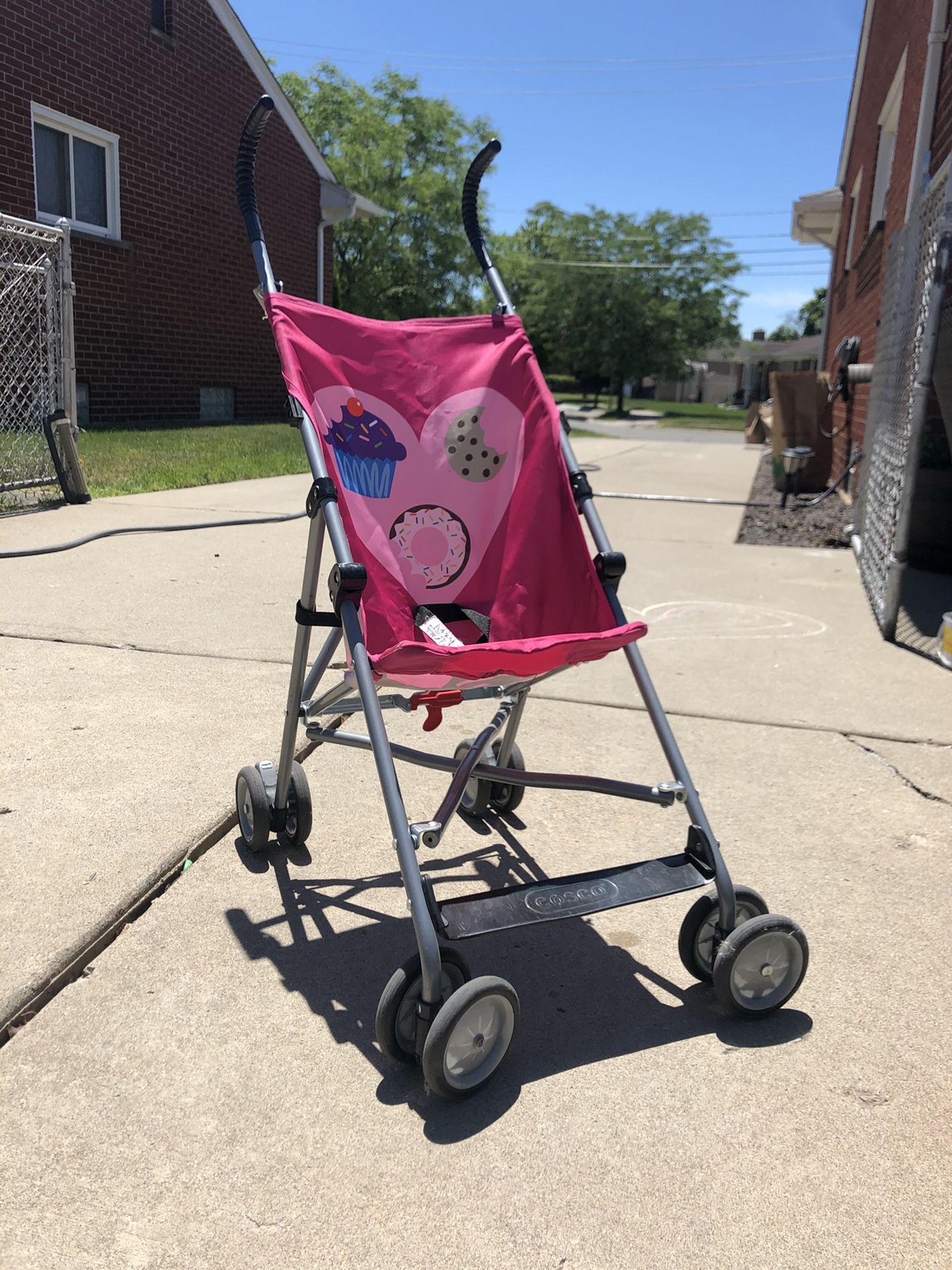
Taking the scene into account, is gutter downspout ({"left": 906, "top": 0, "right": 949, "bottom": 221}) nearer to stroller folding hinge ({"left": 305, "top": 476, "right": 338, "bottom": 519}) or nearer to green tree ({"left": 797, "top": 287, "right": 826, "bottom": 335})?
stroller folding hinge ({"left": 305, "top": 476, "right": 338, "bottom": 519})

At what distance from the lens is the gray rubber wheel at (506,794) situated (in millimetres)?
3213

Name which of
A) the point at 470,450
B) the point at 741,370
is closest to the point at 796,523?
the point at 470,450

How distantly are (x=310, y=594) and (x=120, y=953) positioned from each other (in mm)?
966

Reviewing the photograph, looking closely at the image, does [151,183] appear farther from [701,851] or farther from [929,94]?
[701,851]

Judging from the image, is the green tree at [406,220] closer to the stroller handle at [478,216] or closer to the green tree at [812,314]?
the stroller handle at [478,216]

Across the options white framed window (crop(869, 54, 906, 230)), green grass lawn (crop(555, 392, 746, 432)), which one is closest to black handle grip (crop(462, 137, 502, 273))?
white framed window (crop(869, 54, 906, 230))

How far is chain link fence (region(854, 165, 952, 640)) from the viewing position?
5035mm

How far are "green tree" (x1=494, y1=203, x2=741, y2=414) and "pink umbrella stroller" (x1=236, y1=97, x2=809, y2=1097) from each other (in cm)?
4104

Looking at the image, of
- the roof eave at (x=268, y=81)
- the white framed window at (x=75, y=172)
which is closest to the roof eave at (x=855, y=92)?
the roof eave at (x=268, y=81)

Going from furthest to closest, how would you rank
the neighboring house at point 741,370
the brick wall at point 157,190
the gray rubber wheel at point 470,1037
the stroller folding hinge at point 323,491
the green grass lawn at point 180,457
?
the neighboring house at point 741,370
the brick wall at point 157,190
the green grass lawn at point 180,457
the stroller folding hinge at point 323,491
the gray rubber wheel at point 470,1037

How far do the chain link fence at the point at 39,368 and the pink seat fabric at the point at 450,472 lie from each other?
18.6ft

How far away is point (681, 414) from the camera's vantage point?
153ft

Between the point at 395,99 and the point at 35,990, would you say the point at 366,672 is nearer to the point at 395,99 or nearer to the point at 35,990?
the point at 35,990

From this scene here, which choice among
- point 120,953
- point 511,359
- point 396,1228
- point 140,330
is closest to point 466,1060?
point 396,1228
